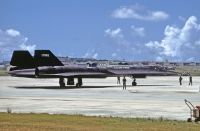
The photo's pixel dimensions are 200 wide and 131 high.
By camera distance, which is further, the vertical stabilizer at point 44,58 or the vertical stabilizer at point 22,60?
the vertical stabilizer at point 44,58

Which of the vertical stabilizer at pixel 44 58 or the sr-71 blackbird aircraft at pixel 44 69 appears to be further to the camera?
the vertical stabilizer at pixel 44 58

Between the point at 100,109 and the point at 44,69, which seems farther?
the point at 44,69

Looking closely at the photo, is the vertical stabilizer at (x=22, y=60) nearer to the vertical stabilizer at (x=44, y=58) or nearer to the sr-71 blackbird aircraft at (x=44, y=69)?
the sr-71 blackbird aircraft at (x=44, y=69)

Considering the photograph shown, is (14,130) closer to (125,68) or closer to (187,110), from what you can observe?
(187,110)

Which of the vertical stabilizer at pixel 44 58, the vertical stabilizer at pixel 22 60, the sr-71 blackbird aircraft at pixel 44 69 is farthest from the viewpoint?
the vertical stabilizer at pixel 44 58

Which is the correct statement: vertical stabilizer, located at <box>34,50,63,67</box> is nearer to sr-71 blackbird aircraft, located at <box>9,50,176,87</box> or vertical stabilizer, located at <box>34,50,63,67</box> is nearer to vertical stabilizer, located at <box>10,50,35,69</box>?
sr-71 blackbird aircraft, located at <box>9,50,176,87</box>

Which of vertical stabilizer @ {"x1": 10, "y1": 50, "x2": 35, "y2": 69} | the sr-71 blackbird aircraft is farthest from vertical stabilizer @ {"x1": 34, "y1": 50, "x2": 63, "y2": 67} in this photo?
vertical stabilizer @ {"x1": 10, "y1": 50, "x2": 35, "y2": 69}

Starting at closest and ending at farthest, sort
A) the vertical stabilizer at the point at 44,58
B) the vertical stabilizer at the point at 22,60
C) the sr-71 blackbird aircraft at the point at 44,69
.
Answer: the sr-71 blackbird aircraft at the point at 44,69
the vertical stabilizer at the point at 22,60
the vertical stabilizer at the point at 44,58

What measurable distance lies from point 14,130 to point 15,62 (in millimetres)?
48546

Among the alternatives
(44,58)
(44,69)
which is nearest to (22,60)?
(44,58)

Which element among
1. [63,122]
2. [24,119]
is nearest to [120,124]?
[63,122]

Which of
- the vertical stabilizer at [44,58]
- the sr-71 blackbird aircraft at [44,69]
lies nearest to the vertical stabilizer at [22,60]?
the sr-71 blackbird aircraft at [44,69]

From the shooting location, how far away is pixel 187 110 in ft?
97.0

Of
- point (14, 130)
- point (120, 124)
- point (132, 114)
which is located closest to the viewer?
point (14, 130)
